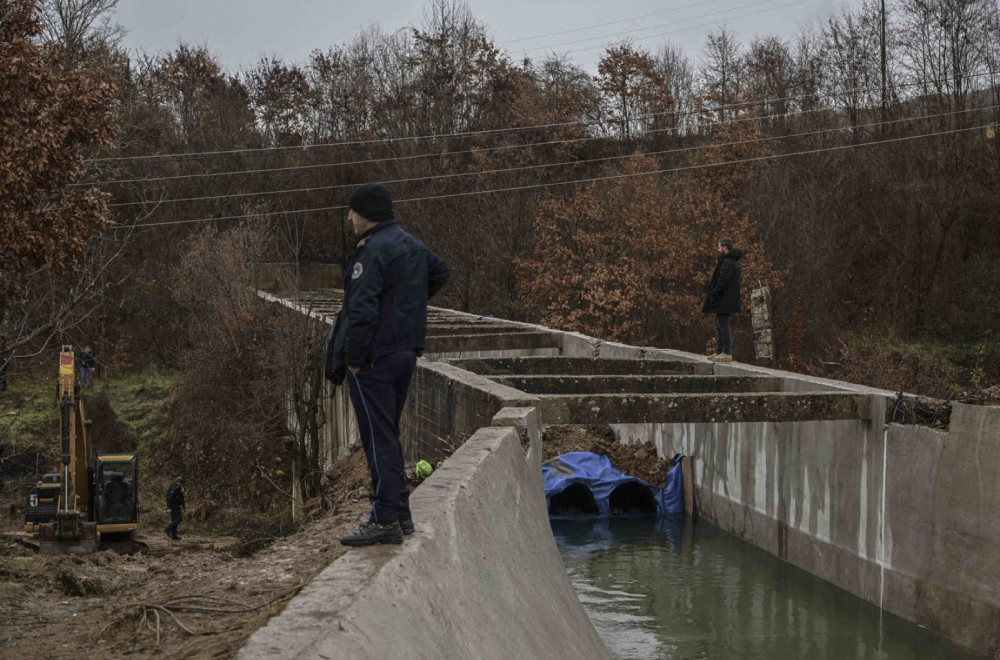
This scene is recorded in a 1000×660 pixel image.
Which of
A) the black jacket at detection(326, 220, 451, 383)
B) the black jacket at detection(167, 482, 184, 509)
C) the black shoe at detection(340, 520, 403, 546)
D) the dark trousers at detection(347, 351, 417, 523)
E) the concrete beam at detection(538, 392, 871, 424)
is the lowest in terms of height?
the black jacket at detection(167, 482, 184, 509)

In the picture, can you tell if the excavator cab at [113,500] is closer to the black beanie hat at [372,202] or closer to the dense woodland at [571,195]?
the dense woodland at [571,195]

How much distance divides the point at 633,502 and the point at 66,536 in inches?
467

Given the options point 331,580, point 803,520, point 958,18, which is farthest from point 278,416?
point 958,18

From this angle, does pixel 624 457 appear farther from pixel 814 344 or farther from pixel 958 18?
pixel 958 18

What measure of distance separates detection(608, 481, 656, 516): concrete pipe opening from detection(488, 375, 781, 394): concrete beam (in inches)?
326

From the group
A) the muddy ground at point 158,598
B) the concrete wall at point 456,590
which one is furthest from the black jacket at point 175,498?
the concrete wall at point 456,590

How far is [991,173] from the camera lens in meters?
41.0

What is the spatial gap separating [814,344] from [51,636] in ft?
103

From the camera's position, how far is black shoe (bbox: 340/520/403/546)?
4.82 metres

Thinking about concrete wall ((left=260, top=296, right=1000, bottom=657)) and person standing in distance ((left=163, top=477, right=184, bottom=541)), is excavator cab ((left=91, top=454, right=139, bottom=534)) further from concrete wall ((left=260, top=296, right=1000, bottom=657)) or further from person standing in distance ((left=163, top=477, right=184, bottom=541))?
concrete wall ((left=260, top=296, right=1000, bottom=657))

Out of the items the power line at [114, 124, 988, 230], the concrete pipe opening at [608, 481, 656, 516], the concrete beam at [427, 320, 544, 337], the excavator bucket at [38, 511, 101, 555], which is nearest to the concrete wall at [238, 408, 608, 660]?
the concrete beam at [427, 320, 544, 337]

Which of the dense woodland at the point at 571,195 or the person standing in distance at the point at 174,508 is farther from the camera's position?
the dense woodland at the point at 571,195

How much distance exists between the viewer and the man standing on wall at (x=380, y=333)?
496 centimetres

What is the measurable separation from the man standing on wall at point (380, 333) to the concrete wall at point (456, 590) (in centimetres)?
30
